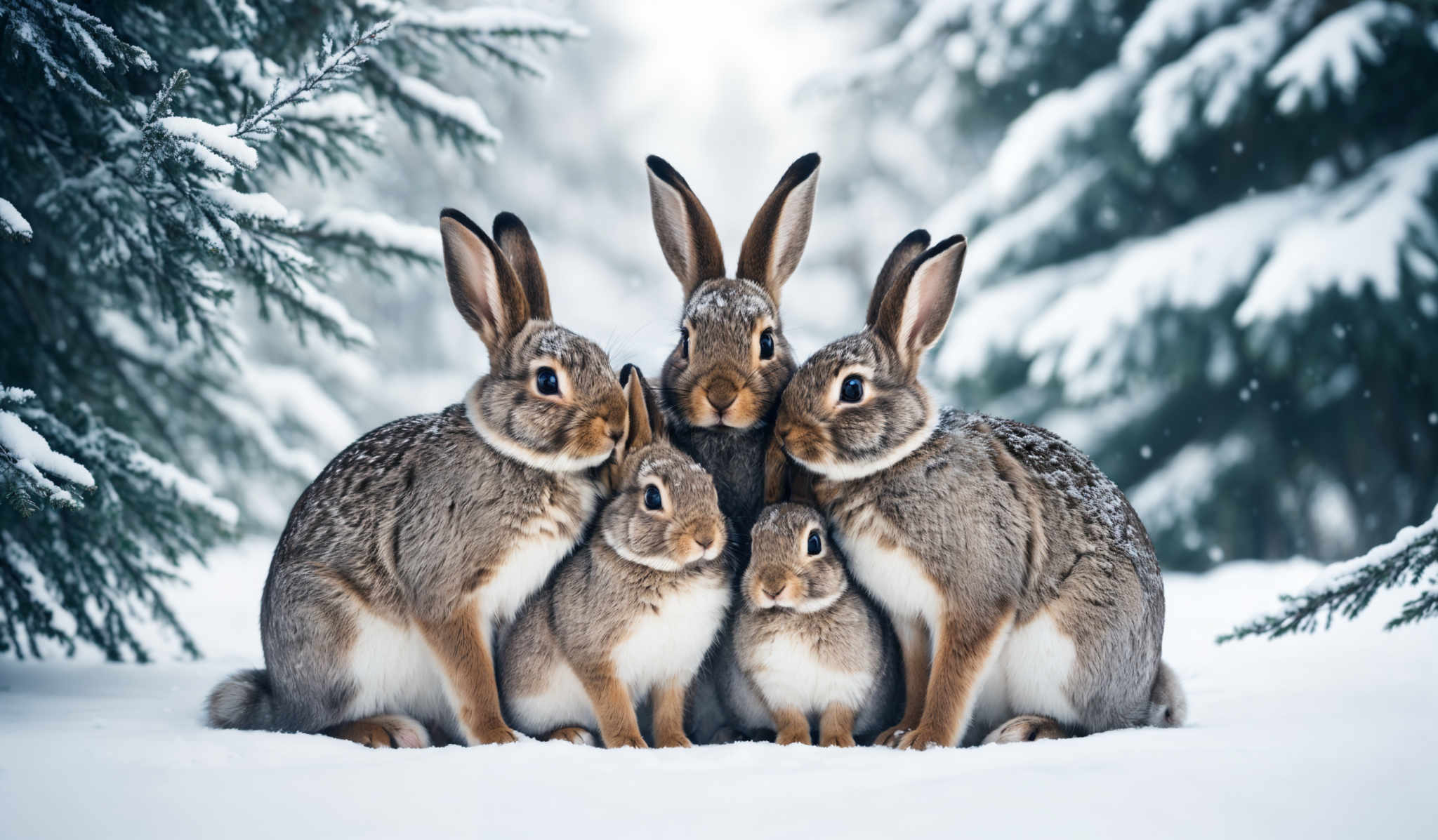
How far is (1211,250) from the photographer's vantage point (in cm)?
876

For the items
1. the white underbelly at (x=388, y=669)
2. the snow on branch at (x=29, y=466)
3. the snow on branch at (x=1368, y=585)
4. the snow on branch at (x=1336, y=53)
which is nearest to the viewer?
the snow on branch at (x=29, y=466)

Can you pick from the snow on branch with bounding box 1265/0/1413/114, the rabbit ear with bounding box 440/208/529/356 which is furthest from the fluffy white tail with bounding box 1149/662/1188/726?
the snow on branch with bounding box 1265/0/1413/114

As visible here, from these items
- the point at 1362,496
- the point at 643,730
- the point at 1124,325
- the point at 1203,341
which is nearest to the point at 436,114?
the point at 643,730

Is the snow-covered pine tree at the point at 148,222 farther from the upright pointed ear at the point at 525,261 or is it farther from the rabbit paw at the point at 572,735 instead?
the rabbit paw at the point at 572,735

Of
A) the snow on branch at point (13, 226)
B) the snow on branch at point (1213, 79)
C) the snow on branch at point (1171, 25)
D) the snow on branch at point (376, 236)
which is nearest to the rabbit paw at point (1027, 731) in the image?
the snow on branch at point (376, 236)

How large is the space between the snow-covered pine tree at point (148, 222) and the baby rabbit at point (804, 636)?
5.51 feet

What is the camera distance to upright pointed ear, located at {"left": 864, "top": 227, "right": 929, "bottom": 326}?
381 centimetres

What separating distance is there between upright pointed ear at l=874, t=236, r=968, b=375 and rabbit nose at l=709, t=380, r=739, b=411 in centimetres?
50

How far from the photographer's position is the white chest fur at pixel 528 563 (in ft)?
11.0

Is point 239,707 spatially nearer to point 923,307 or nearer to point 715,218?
point 923,307

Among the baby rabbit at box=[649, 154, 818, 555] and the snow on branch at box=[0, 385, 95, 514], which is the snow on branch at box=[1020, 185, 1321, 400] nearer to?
the baby rabbit at box=[649, 154, 818, 555]

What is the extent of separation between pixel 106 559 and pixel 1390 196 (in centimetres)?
795

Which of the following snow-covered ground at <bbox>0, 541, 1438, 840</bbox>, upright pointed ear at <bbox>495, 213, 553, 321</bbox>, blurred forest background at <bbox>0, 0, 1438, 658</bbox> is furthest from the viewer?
blurred forest background at <bbox>0, 0, 1438, 658</bbox>

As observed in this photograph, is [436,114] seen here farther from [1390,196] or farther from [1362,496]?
[1362,496]
